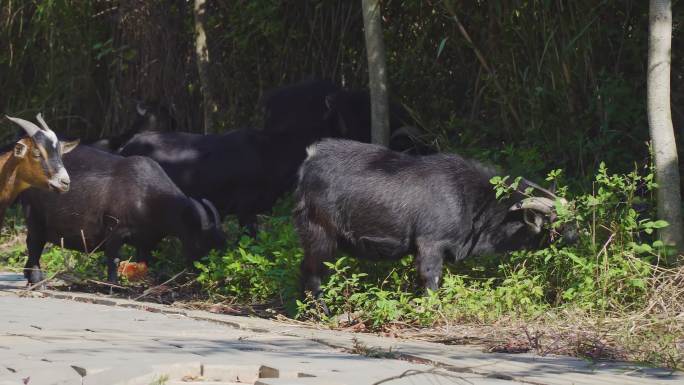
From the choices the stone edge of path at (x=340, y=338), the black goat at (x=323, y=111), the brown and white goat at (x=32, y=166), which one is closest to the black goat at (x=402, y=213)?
the stone edge of path at (x=340, y=338)

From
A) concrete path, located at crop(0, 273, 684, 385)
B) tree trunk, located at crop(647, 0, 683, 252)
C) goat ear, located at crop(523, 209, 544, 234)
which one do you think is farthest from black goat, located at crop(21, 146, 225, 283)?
tree trunk, located at crop(647, 0, 683, 252)

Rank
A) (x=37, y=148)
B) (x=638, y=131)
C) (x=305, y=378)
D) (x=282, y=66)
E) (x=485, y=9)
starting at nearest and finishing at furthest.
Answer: (x=305, y=378)
(x=37, y=148)
(x=638, y=131)
(x=485, y=9)
(x=282, y=66)

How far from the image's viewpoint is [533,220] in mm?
8109

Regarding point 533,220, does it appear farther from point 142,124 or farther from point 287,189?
point 142,124

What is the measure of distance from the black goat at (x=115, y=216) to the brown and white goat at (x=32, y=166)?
81 centimetres

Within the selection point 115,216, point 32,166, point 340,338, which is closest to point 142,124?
point 115,216

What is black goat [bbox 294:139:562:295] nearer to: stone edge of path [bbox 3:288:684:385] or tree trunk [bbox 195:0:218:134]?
stone edge of path [bbox 3:288:684:385]

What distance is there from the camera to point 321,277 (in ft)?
26.7

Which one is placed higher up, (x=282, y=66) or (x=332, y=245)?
(x=282, y=66)

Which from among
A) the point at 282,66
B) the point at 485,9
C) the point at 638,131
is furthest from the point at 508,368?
the point at 282,66

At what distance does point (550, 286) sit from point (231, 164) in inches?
173

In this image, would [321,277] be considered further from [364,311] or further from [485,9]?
[485,9]

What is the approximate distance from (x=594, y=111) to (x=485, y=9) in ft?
5.27

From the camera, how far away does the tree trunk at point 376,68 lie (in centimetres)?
1002
